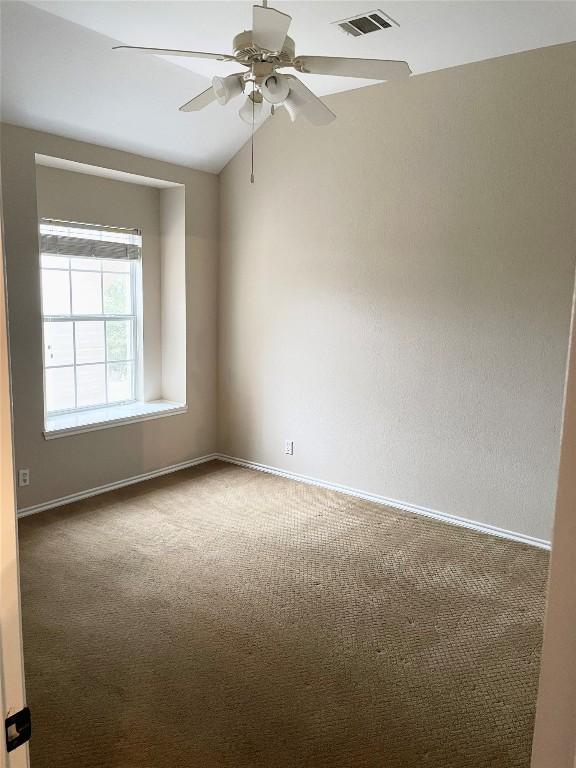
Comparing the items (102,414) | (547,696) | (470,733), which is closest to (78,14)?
(102,414)

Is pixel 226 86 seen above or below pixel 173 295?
above

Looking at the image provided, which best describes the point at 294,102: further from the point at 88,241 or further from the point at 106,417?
the point at 106,417

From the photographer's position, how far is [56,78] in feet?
11.2

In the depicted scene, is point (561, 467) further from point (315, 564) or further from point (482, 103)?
point (482, 103)

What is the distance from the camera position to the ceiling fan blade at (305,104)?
7.92 feet

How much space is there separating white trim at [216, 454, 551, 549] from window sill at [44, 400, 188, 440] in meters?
0.77

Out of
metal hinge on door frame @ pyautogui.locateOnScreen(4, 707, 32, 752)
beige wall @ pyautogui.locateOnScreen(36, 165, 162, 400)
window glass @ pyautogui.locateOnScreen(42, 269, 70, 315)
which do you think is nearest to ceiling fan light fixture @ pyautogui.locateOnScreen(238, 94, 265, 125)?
beige wall @ pyautogui.locateOnScreen(36, 165, 162, 400)

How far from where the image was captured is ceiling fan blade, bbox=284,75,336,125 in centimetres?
241

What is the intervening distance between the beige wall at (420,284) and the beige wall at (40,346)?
278mm

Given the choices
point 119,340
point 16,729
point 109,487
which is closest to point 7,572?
point 16,729

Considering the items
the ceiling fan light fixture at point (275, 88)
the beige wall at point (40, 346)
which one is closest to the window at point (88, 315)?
the beige wall at point (40, 346)

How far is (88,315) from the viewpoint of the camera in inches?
A: 182

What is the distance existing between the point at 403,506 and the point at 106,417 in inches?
94.7

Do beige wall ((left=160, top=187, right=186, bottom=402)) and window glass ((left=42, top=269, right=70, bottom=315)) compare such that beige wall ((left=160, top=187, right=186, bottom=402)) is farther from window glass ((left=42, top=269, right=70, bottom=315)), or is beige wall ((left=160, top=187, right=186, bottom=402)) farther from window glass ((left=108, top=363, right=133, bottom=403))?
window glass ((left=42, top=269, right=70, bottom=315))
